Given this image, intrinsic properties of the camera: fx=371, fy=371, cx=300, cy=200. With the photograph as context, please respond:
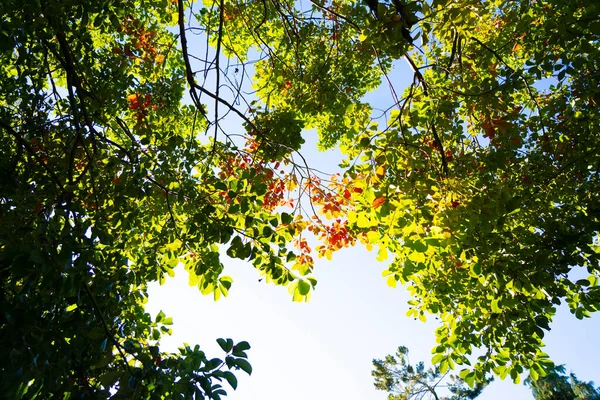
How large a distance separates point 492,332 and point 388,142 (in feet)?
7.40

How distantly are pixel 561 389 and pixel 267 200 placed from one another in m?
25.7

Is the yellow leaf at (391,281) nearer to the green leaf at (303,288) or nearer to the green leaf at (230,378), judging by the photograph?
the green leaf at (303,288)

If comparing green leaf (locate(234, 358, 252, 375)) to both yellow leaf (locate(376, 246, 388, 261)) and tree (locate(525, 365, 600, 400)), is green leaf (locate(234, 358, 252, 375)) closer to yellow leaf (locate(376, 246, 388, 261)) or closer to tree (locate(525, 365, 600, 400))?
yellow leaf (locate(376, 246, 388, 261))

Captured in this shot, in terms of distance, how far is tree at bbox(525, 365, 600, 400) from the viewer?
21734mm

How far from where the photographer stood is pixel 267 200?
5.14 metres

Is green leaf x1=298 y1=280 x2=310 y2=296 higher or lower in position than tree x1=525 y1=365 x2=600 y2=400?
lower

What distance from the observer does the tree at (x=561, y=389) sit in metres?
21.7

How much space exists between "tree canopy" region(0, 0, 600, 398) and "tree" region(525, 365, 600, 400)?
77.1ft

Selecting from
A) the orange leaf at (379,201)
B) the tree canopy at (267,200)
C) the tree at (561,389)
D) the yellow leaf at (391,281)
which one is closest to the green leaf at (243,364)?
the tree canopy at (267,200)

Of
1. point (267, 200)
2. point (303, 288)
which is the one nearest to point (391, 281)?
point (303, 288)

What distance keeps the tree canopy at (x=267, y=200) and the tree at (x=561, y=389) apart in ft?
77.1

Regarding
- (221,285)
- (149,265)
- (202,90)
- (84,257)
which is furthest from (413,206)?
(149,265)

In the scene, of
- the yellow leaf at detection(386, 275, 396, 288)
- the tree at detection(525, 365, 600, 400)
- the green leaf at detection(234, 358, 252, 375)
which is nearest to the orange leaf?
the yellow leaf at detection(386, 275, 396, 288)

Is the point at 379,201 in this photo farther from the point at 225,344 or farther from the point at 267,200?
the point at 267,200
